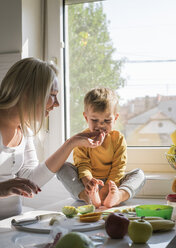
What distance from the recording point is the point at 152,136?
193 cm

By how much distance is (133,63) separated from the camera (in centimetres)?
195

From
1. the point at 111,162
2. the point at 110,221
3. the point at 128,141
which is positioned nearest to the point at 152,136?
the point at 128,141

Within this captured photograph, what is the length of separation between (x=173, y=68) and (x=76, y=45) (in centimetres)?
52

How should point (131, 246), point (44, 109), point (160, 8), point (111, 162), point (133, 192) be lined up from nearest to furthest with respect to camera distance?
point (131, 246) < point (44, 109) < point (133, 192) < point (111, 162) < point (160, 8)

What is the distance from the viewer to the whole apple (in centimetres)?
89

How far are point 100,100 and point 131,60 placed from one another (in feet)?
1.35

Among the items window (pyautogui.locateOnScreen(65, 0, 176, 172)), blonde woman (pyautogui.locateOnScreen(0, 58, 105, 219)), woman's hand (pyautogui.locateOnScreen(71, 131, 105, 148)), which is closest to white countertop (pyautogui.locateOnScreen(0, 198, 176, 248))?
blonde woman (pyautogui.locateOnScreen(0, 58, 105, 219))

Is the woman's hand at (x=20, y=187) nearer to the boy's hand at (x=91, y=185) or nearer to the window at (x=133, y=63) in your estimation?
the boy's hand at (x=91, y=185)

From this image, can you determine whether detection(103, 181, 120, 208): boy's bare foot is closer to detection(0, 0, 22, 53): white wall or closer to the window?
the window

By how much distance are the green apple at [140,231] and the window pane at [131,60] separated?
108cm

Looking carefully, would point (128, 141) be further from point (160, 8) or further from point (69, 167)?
point (160, 8)

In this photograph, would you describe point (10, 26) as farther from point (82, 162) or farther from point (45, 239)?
point (45, 239)

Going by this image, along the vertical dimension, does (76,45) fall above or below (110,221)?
above

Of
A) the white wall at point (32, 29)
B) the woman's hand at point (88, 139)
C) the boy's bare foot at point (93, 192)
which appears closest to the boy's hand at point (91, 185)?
the boy's bare foot at point (93, 192)
